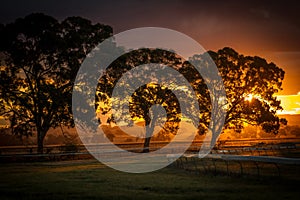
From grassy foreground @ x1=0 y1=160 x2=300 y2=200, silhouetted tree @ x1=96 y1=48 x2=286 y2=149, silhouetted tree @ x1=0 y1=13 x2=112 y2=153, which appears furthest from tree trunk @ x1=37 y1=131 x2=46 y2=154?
grassy foreground @ x1=0 y1=160 x2=300 y2=200

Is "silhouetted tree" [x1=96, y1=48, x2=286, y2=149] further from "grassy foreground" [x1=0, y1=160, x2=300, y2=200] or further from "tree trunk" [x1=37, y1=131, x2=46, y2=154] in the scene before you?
"grassy foreground" [x1=0, y1=160, x2=300, y2=200]

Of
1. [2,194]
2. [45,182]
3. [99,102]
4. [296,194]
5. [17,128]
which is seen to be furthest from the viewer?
[99,102]

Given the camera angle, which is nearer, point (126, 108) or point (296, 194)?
point (296, 194)

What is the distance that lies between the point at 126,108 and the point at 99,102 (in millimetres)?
7720

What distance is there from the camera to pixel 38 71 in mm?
→ 42625

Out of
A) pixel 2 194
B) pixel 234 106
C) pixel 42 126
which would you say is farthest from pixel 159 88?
pixel 2 194

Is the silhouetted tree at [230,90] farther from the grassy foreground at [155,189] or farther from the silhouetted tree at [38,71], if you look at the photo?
the grassy foreground at [155,189]

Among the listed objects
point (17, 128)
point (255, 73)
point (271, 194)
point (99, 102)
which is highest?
point (255, 73)

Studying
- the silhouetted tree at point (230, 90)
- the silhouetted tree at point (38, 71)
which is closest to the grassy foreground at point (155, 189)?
the silhouetted tree at point (38, 71)

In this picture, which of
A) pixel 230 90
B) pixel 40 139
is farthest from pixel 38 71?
pixel 230 90

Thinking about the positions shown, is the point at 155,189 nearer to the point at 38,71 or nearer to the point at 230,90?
the point at 38,71

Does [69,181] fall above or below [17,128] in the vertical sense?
below

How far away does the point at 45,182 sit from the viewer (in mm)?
20250

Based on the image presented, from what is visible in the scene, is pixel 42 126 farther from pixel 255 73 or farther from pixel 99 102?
pixel 255 73
